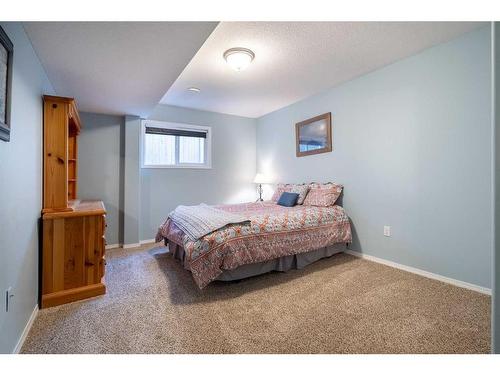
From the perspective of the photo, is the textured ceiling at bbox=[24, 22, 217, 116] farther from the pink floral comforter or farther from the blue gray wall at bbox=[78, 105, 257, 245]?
the pink floral comforter

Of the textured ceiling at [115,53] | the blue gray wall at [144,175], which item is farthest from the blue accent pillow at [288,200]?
the textured ceiling at [115,53]

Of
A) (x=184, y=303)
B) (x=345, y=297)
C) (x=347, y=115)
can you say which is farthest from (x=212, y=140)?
(x=345, y=297)

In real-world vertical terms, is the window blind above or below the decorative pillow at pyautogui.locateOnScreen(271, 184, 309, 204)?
above

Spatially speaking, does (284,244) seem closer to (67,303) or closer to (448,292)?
(448,292)

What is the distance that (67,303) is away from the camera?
6.22 feet

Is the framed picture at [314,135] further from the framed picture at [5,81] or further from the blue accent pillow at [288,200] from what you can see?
the framed picture at [5,81]

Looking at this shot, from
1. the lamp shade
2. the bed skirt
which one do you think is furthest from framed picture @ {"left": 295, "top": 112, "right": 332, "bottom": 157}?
the bed skirt

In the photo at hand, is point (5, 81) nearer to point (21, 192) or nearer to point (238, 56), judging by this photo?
point (21, 192)

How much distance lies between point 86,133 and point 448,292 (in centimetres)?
474

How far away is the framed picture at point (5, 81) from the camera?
1140mm

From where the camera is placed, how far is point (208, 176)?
4.38 metres

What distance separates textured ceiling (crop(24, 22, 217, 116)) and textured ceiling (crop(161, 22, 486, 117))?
526mm

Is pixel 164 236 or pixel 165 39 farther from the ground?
pixel 165 39

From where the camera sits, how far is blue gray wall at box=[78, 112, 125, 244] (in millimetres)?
3342
